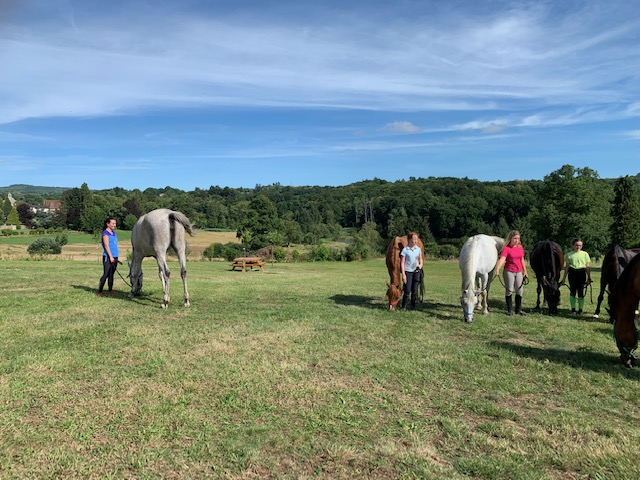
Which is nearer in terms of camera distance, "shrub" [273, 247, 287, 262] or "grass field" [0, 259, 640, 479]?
"grass field" [0, 259, 640, 479]

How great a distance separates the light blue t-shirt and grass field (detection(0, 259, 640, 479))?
1638mm

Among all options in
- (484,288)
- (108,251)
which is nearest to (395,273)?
(484,288)

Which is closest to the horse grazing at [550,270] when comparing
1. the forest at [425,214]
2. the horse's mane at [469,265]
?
the horse's mane at [469,265]

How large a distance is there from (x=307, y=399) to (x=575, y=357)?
443cm

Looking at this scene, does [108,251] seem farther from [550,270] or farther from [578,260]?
[578,260]

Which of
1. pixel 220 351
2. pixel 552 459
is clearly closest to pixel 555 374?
pixel 552 459

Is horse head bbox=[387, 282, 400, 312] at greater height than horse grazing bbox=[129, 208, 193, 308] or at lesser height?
lesser

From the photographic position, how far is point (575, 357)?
6.30 meters

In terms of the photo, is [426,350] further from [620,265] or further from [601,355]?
[620,265]

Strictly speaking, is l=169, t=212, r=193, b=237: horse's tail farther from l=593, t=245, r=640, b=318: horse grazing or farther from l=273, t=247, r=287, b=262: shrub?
l=273, t=247, r=287, b=262: shrub

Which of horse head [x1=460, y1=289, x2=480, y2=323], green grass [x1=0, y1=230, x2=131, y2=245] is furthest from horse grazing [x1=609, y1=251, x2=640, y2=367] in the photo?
Answer: green grass [x1=0, y1=230, x2=131, y2=245]

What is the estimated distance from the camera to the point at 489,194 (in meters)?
100

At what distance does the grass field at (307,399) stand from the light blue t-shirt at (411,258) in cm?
164

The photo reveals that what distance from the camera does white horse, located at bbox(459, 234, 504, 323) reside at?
28.6 ft
